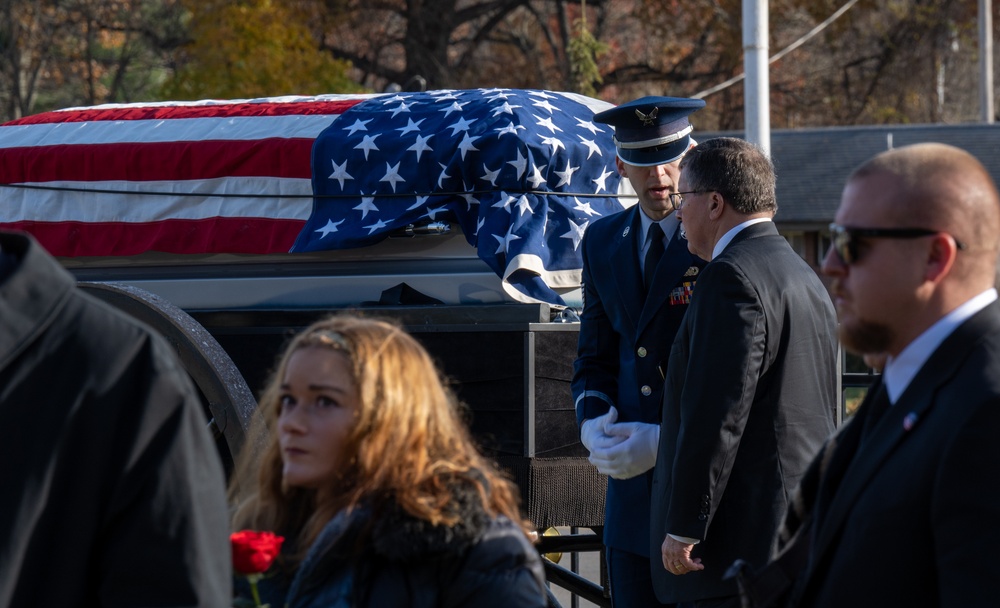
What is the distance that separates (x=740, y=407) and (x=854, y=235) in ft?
3.63

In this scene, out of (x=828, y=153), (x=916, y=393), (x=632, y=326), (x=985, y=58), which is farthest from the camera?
(x=828, y=153)

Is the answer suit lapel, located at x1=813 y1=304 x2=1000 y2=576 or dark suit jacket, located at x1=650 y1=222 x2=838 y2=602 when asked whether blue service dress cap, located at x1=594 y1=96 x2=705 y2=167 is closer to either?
dark suit jacket, located at x1=650 y1=222 x2=838 y2=602

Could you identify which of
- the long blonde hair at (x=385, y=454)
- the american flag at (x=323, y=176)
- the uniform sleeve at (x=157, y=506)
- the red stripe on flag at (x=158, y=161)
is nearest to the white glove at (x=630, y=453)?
the american flag at (x=323, y=176)

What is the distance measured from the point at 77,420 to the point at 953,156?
4.40 feet

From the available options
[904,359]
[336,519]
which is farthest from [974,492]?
[336,519]

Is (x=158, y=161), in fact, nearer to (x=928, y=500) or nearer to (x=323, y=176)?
(x=323, y=176)

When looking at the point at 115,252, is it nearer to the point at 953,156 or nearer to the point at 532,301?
the point at 532,301

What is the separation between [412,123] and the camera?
4.43m

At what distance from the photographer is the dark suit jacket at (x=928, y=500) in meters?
1.76

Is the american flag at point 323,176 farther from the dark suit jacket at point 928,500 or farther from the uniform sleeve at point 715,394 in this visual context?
the dark suit jacket at point 928,500

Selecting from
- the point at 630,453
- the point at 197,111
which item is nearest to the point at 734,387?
the point at 630,453

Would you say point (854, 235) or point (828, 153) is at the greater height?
point (854, 235)

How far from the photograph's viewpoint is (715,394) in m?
3.02

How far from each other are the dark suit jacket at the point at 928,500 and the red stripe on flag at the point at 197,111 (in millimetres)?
3095
